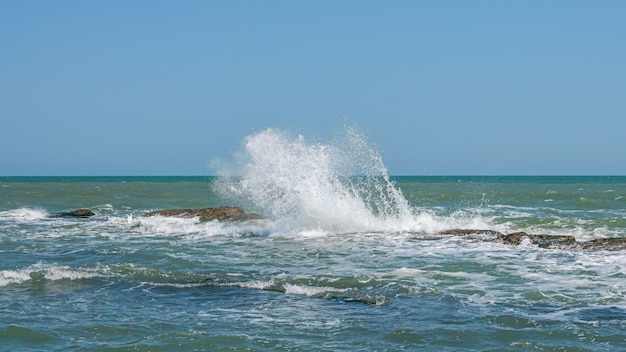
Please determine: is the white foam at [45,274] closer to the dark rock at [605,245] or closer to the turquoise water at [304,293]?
the turquoise water at [304,293]

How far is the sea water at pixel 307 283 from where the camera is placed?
7.31 meters

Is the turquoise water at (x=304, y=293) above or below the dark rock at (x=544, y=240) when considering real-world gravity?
below

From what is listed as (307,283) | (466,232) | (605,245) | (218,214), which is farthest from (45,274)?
(218,214)

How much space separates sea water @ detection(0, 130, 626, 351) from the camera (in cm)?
731

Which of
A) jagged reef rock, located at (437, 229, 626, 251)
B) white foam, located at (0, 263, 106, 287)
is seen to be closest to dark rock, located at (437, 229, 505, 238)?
jagged reef rock, located at (437, 229, 626, 251)

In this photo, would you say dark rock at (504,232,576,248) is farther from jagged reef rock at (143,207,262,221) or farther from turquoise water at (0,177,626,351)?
jagged reef rock at (143,207,262,221)

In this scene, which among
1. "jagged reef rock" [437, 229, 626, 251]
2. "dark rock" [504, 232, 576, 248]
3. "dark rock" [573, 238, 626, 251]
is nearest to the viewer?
"dark rock" [573, 238, 626, 251]

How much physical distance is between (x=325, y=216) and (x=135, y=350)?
12.7 meters

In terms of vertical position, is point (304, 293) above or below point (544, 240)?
below

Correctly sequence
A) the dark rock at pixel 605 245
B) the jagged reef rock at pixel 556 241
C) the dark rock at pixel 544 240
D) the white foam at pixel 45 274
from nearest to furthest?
the white foam at pixel 45 274 < the dark rock at pixel 605 245 < the jagged reef rock at pixel 556 241 < the dark rock at pixel 544 240

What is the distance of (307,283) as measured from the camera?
1059 centimetres

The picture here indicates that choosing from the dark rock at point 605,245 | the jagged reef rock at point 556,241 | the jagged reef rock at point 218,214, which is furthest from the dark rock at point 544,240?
the jagged reef rock at point 218,214

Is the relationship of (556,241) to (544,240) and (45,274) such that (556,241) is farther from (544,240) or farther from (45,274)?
(45,274)

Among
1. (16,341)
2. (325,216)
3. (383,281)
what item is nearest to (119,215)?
(325,216)
